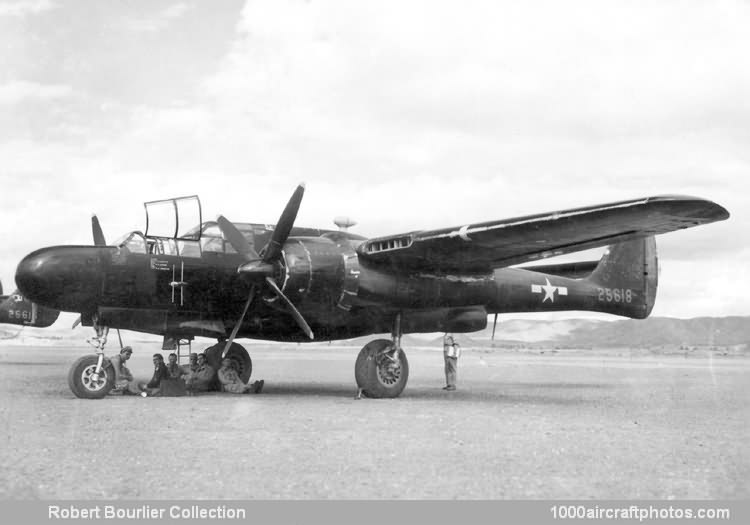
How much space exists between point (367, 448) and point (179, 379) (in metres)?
8.01

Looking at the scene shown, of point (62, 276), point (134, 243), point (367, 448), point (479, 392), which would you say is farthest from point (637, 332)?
point (367, 448)

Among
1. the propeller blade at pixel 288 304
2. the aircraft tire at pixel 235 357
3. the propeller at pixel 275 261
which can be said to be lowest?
the aircraft tire at pixel 235 357

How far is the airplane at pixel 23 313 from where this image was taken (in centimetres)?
2891

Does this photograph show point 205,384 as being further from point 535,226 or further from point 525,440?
point 525,440

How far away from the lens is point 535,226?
13.2 metres

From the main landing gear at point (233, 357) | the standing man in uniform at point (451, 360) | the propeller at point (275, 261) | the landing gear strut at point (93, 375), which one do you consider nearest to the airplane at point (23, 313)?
the main landing gear at point (233, 357)

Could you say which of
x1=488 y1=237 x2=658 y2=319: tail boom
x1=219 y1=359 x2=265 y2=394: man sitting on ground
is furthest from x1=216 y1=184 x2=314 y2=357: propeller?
x1=488 y1=237 x2=658 y2=319: tail boom

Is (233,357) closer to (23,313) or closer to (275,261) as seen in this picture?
(275,261)

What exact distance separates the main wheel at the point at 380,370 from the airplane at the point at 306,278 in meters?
0.02

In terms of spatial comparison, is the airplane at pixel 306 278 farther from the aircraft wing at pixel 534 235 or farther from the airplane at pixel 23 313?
the airplane at pixel 23 313

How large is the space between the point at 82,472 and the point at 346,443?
308 centimetres

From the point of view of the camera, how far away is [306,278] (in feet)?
45.6

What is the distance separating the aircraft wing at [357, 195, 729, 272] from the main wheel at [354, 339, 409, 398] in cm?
170

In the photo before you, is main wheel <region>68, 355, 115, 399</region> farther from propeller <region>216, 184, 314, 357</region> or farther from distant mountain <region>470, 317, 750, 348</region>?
distant mountain <region>470, 317, 750, 348</region>
